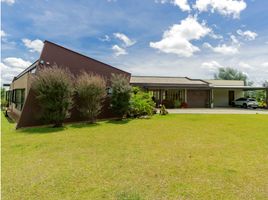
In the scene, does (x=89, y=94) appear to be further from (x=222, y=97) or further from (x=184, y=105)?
(x=222, y=97)

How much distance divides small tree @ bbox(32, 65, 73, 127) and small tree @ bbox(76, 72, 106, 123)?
45.9 inches

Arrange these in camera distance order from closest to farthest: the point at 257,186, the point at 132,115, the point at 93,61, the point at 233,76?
the point at 257,186 → the point at 93,61 → the point at 132,115 → the point at 233,76

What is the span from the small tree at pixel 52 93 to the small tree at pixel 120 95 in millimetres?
3844


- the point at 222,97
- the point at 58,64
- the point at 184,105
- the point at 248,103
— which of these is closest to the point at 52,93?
the point at 58,64

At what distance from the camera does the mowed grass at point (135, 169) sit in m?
3.68

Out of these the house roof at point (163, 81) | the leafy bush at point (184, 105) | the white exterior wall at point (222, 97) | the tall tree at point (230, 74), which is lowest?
the leafy bush at point (184, 105)

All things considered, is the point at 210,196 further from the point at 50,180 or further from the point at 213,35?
the point at 213,35

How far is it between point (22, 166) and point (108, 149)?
104 inches

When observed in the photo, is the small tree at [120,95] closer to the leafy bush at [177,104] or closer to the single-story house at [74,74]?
the single-story house at [74,74]

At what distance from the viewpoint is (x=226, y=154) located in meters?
6.08

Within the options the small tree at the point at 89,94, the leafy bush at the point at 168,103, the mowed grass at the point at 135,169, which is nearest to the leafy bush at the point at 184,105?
the leafy bush at the point at 168,103

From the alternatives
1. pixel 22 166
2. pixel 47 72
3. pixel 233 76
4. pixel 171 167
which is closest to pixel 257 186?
pixel 171 167

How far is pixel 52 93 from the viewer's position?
10.7 meters

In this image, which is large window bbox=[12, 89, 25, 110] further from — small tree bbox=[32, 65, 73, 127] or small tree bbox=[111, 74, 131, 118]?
small tree bbox=[111, 74, 131, 118]
